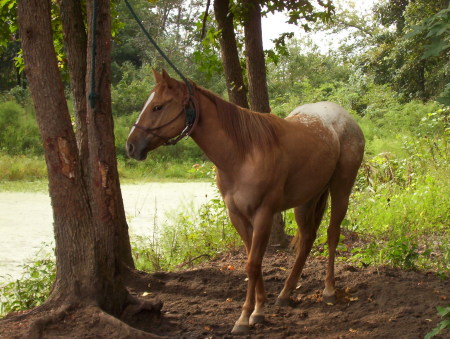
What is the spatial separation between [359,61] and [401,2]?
315 centimetres

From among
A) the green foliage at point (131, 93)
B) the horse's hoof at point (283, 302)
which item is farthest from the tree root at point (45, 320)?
the green foliage at point (131, 93)

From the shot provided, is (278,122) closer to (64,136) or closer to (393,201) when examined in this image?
(64,136)

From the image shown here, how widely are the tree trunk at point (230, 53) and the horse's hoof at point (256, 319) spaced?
2.88 meters

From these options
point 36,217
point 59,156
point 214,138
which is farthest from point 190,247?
point 36,217

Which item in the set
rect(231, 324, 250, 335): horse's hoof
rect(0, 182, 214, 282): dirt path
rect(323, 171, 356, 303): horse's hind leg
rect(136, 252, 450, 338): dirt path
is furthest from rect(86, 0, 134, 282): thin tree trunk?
rect(0, 182, 214, 282): dirt path

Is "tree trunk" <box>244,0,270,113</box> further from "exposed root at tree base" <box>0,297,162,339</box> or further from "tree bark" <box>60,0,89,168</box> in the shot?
"exposed root at tree base" <box>0,297,162,339</box>

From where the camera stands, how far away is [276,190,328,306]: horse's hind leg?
4742 millimetres

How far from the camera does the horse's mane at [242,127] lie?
4082 mm

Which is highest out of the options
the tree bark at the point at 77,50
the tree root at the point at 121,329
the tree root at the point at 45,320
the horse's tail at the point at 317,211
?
the tree bark at the point at 77,50

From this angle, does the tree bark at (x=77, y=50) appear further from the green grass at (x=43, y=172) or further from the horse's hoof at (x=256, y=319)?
the green grass at (x=43, y=172)

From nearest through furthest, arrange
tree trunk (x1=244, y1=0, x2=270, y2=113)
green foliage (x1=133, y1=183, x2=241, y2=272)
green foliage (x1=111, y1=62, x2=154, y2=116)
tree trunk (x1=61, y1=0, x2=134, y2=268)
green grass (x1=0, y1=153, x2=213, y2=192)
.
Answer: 1. tree trunk (x1=61, y1=0, x2=134, y2=268)
2. tree trunk (x1=244, y1=0, x2=270, y2=113)
3. green foliage (x1=133, y1=183, x2=241, y2=272)
4. green grass (x1=0, y1=153, x2=213, y2=192)
5. green foliage (x1=111, y1=62, x2=154, y2=116)

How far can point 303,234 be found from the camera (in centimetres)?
501

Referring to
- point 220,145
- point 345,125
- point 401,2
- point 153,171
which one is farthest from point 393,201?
point 401,2

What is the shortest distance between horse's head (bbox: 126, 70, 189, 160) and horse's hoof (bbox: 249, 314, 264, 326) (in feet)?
4.92
